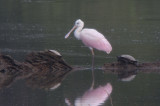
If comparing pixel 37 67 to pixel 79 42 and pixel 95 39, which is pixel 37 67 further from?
pixel 79 42

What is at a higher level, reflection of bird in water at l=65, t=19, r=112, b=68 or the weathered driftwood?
reflection of bird in water at l=65, t=19, r=112, b=68

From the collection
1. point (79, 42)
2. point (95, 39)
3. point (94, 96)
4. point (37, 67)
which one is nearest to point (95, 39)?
point (95, 39)

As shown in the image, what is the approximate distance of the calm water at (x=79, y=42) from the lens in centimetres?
1218

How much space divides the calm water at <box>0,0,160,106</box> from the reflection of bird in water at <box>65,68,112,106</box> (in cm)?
12

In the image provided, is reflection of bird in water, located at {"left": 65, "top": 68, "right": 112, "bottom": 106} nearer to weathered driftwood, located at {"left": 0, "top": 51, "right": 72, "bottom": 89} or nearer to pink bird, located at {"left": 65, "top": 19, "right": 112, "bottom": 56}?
weathered driftwood, located at {"left": 0, "top": 51, "right": 72, "bottom": 89}

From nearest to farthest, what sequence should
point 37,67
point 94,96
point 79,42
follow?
point 94,96
point 37,67
point 79,42

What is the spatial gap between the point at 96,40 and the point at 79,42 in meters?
4.65

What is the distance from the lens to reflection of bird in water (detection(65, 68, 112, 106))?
11383mm

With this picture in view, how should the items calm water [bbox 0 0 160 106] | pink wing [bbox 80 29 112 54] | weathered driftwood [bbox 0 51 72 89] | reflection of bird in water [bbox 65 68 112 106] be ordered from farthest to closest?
1. pink wing [bbox 80 29 112 54]
2. weathered driftwood [bbox 0 51 72 89]
3. calm water [bbox 0 0 160 106]
4. reflection of bird in water [bbox 65 68 112 106]

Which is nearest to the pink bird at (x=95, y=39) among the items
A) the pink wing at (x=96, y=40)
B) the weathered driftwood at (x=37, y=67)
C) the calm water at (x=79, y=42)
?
the pink wing at (x=96, y=40)

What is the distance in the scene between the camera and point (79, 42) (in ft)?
67.3

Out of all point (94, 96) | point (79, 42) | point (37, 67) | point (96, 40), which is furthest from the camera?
point (79, 42)

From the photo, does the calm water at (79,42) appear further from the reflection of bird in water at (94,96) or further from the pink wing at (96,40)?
the pink wing at (96,40)

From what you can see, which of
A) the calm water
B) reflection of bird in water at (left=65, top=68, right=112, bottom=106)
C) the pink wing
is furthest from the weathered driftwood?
reflection of bird in water at (left=65, top=68, right=112, bottom=106)
